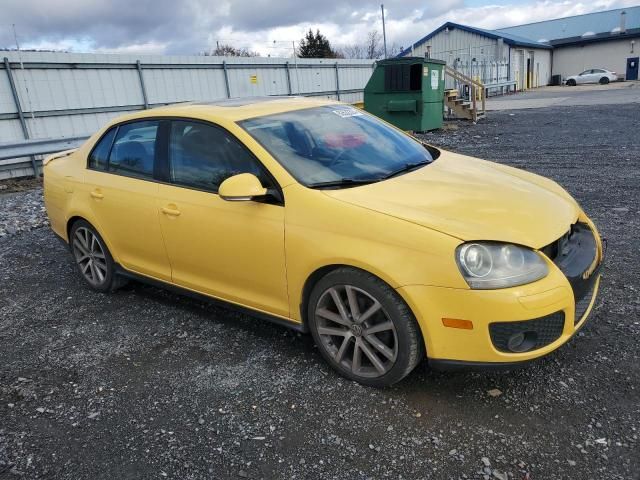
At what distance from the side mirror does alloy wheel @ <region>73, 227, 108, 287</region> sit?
190cm

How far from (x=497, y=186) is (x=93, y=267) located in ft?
11.2

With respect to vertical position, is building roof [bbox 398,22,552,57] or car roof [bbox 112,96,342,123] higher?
building roof [bbox 398,22,552,57]

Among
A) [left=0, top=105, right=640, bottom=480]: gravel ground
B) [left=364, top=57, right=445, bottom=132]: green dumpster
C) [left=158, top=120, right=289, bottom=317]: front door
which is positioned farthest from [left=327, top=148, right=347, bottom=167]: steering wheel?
[left=364, top=57, right=445, bottom=132]: green dumpster

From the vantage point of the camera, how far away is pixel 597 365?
299 cm

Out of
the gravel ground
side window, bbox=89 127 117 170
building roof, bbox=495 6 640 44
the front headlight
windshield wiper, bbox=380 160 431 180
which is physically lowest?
the gravel ground

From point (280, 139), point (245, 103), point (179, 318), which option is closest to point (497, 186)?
point (280, 139)

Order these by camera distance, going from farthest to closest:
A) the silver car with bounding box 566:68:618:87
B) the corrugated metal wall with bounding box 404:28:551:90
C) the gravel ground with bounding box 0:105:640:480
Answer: the silver car with bounding box 566:68:618:87
the corrugated metal wall with bounding box 404:28:551:90
the gravel ground with bounding box 0:105:640:480

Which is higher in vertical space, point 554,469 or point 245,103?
point 245,103

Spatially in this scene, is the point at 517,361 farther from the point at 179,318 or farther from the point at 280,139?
the point at 179,318

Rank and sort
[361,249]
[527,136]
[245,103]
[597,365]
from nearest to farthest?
[361,249] → [597,365] → [245,103] → [527,136]

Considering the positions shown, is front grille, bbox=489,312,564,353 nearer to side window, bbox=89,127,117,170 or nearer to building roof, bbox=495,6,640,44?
side window, bbox=89,127,117,170

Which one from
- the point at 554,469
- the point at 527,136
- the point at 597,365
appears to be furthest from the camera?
the point at 527,136

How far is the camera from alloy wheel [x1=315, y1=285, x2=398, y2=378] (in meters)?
2.77

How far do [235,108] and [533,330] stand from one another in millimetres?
2428
